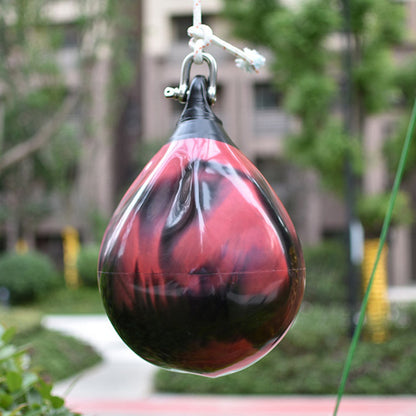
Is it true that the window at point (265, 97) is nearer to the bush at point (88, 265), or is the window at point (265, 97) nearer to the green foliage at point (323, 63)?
the bush at point (88, 265)

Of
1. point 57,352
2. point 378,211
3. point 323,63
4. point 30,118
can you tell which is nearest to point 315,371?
point 378,211

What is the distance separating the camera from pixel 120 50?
12047 millimetres

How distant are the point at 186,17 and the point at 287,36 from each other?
15497 millimetres

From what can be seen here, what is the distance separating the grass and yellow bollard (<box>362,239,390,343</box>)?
0.24 meters

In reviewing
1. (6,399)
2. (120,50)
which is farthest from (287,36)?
(6,399)

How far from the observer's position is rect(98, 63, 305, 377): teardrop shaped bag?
1181 millimetres

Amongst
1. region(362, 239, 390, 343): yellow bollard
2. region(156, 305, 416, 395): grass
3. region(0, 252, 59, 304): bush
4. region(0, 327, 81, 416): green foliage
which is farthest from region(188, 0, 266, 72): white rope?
region(0, 252, 59, 304): bush

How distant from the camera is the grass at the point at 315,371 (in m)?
6.75

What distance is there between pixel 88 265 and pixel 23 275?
1.96 m

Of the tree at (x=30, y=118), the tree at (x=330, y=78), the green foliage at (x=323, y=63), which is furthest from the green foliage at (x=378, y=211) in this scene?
the tree at (x=30, y=118)

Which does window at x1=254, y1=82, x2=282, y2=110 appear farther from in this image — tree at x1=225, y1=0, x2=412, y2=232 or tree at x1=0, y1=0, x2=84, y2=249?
tree at x1=225, y1=0, x2=412, y2=232

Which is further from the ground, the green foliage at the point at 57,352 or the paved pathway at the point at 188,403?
the paved pathway at the point at 188,403

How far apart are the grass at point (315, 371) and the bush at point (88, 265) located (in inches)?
406

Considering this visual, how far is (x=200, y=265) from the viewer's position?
1.17m
